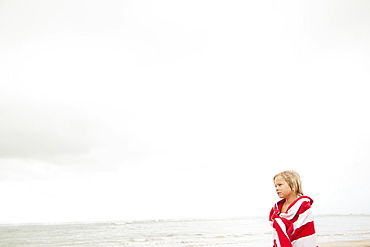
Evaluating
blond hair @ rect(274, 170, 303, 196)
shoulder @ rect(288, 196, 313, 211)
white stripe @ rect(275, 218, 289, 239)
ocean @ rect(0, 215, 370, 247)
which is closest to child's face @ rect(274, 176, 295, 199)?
blond hair @ rect(274, 170, 303, 196)

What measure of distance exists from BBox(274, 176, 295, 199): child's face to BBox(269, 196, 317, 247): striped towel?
0.13 metres

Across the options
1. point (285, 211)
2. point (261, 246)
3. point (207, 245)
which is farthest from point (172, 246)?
point (285, 211)

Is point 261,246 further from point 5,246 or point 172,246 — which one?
point 5,246

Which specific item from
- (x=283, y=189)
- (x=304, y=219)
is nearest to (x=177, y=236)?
(x=283, y=189)

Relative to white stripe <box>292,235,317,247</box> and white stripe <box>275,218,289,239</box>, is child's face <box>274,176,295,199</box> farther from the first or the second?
white stripe <box>292,235,317,247</box>

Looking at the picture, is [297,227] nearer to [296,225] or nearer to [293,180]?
[296,225]

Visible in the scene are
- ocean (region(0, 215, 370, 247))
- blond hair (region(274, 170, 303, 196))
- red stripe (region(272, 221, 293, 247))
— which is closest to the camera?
red stripe (region(272, 221, 293, 247))

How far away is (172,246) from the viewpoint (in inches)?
670

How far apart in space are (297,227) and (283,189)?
1.01 feet

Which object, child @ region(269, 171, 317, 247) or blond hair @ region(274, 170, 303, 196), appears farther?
blond hair @ region(274, 170, 303, 196)

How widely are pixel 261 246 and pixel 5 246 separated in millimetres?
18813

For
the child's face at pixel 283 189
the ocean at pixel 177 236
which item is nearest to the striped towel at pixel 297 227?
the child's face at pixel 283 189

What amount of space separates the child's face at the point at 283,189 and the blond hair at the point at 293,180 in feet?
0.08

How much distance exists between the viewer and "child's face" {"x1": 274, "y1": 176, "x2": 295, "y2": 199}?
2.43 m
